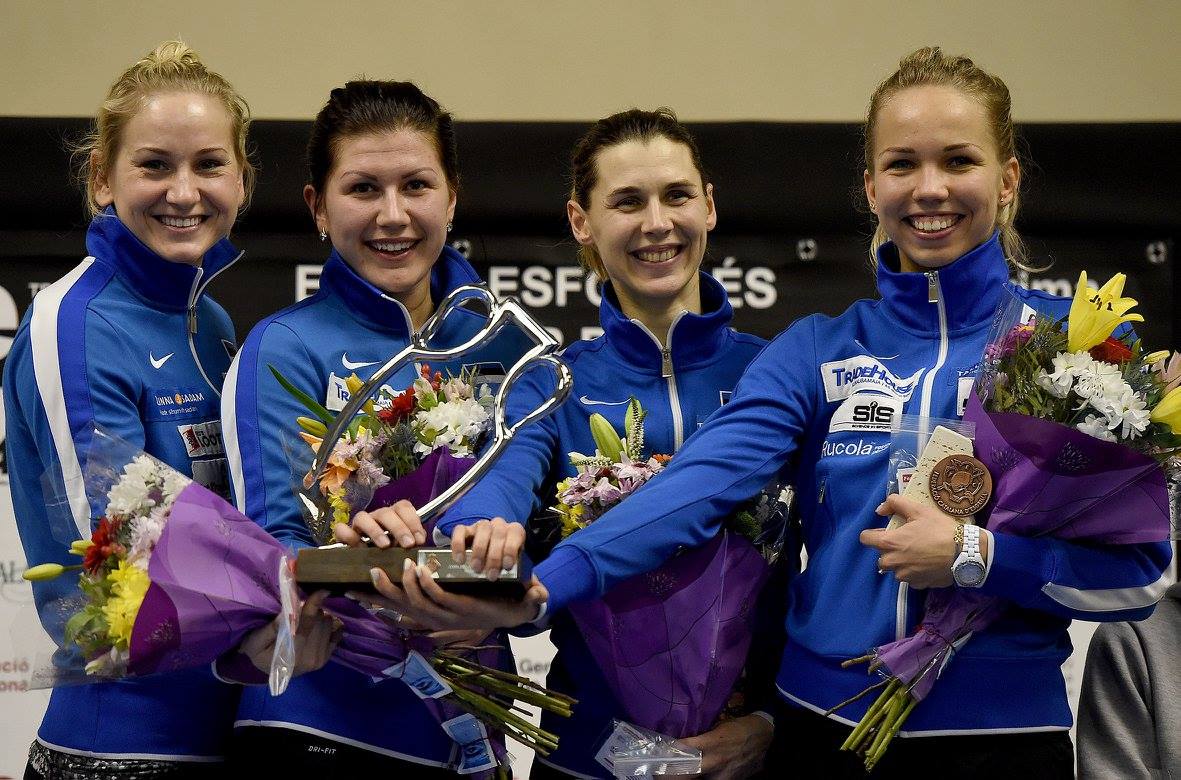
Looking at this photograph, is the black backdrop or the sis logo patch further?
the black backdrop

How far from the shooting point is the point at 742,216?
3.79m

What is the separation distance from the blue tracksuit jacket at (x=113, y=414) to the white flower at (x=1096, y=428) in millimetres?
1379

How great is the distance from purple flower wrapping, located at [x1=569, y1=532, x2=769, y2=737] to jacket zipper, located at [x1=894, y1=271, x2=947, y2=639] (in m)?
0.24

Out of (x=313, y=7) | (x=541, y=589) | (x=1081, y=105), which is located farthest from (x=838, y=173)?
(x=541, y=589)

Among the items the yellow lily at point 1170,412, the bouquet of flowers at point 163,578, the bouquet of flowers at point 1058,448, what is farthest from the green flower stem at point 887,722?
the bouquet of flowers at point 163,578

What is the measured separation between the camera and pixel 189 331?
240 cm

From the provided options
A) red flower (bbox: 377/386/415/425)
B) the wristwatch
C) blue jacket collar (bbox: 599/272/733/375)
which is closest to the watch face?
the wristwatch

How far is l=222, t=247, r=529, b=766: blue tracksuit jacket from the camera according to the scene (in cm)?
211

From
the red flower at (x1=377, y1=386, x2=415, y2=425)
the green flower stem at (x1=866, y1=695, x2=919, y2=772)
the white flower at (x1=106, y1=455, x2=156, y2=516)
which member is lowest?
the green flower stem at (x1=866, y1=695, x2=919, y2=772)

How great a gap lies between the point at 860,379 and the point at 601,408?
0.46 metres

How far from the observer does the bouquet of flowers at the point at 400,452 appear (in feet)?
6.56

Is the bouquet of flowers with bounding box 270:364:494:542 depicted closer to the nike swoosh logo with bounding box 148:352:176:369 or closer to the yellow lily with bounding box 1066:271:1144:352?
the nike swoosh logo with bounding box 148:352:176:369

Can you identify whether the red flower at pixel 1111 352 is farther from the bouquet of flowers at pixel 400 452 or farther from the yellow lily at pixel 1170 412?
the bouquet of flowers at pixel 400 452

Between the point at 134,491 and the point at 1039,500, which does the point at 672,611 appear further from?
the point at 134,491
